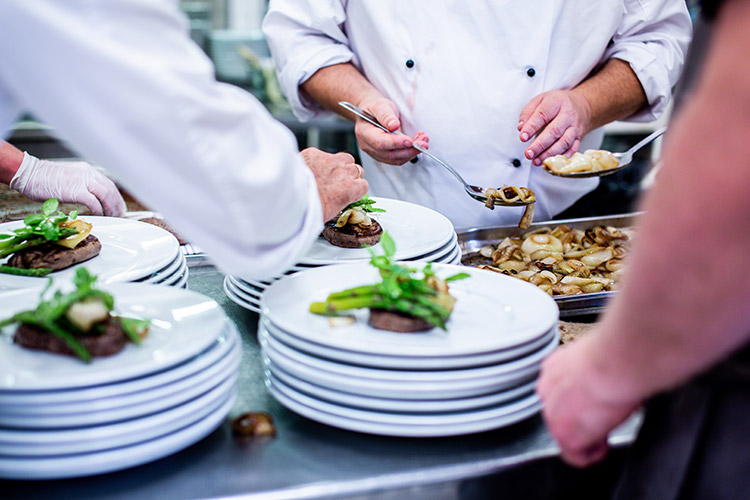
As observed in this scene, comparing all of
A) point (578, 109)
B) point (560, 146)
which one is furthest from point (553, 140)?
point (578, 109)

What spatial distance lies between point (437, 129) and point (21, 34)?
1544mm

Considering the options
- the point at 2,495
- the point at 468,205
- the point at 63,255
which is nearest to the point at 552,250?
the point at 468,205

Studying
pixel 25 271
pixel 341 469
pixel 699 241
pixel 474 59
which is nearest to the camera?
pixel 699 241

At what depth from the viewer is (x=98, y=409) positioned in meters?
0.84

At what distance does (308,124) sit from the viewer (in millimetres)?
4977

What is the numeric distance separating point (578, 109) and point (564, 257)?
1.49ft

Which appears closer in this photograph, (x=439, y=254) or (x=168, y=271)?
(x=168, y=271)

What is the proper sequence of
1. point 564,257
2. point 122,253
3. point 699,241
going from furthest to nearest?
point 564,257 → point 122,253 → point 699,241

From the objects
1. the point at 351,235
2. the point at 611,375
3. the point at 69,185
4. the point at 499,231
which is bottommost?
the point at 499,231

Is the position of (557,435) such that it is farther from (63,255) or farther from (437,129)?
(437,129)

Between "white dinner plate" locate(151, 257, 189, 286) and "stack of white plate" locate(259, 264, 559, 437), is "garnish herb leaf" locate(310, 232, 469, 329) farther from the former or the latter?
"white dinner plate" locate(151, 257, 189, 286)

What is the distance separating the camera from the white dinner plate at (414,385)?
0.93 metres

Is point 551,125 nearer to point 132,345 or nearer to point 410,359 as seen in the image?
point 410,359

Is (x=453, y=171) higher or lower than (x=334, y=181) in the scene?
lower
